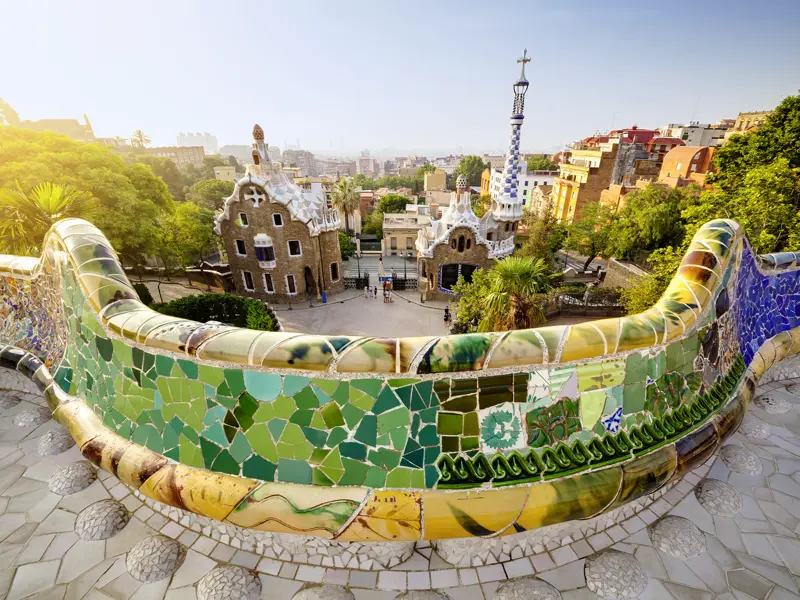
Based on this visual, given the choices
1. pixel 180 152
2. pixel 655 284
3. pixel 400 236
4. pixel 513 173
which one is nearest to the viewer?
pixel 655 284

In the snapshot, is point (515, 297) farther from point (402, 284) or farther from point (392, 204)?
point (392, 204)

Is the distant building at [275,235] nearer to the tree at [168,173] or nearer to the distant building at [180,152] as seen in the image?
the tree at [168,173]

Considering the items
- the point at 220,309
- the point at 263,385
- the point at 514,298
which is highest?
the point at 263,385

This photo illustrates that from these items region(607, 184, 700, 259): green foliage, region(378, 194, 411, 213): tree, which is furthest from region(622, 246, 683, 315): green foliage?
region(378, 194, 411, 213): tree

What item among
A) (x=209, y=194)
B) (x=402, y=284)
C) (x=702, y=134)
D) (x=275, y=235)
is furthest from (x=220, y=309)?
(x=702, y=134)

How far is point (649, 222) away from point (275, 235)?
2330 cm

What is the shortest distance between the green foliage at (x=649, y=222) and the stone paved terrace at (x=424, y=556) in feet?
67.6

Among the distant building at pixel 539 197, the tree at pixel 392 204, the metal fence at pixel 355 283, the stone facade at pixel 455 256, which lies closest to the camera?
the stone facade at pixel 455 256

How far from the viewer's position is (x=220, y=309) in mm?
17328

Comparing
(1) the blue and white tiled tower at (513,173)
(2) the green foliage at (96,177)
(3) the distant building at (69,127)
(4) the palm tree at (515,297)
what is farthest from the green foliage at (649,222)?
(3) the distant building at (69,127)

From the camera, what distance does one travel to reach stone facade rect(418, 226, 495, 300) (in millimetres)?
23766

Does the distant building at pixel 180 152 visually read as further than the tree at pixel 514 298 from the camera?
Yes

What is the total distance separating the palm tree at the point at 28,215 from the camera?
10945mm

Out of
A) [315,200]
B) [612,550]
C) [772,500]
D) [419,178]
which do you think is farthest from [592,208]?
[419,178]
